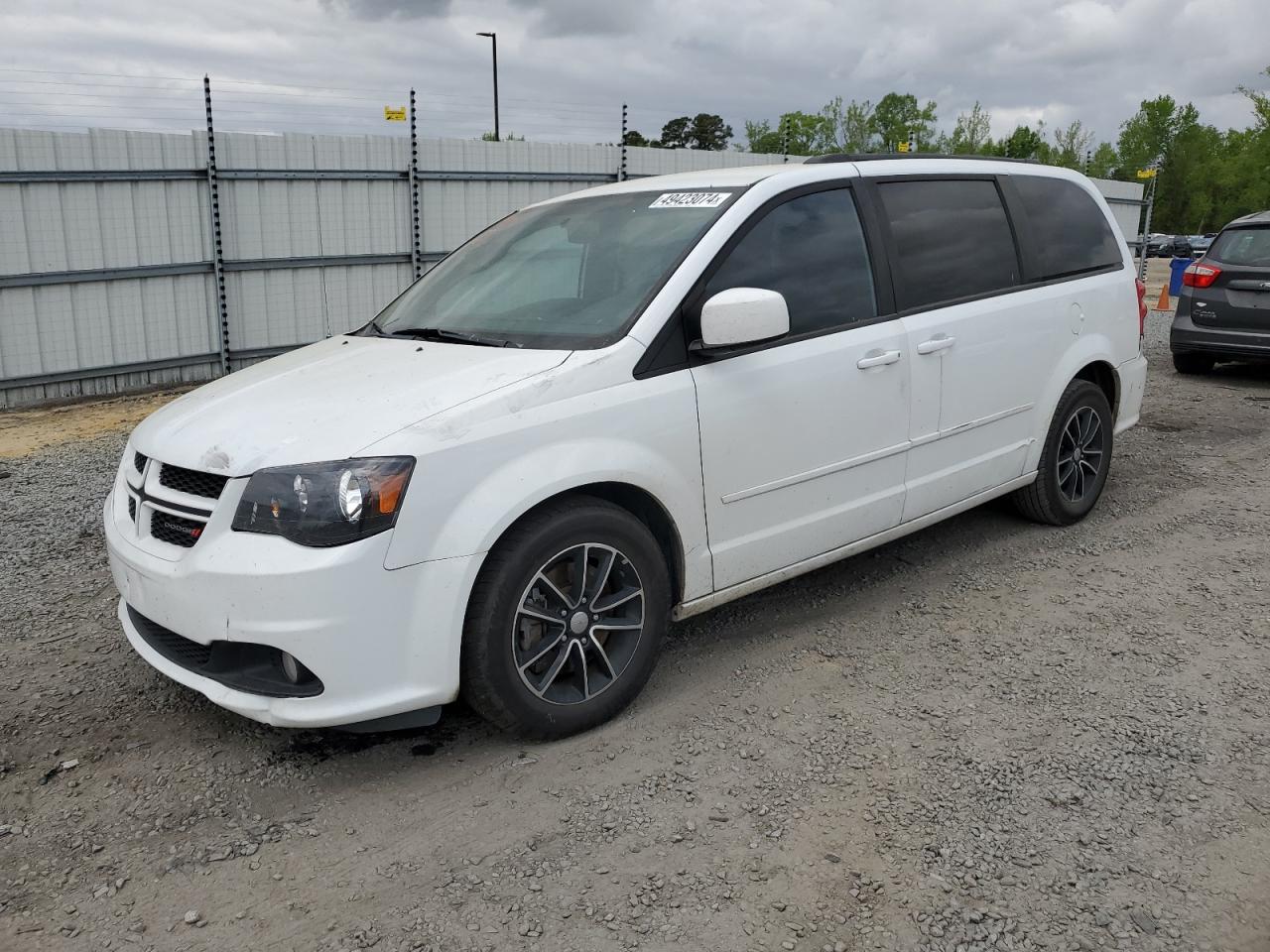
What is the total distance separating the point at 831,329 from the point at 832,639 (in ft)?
3.99

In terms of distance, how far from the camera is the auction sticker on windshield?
3.91 meters

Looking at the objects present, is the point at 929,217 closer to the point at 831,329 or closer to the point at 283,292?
the point at 831,329

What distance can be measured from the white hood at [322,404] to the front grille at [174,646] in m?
0.54

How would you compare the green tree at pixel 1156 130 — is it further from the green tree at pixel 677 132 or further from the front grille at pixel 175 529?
the front grille at pixel 175 529

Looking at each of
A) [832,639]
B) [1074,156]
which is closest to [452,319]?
[832,639]

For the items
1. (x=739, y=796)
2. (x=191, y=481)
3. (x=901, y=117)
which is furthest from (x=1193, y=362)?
(x=901, y=117)

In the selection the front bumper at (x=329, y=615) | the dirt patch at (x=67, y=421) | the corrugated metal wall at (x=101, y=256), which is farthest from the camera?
the corrugated metal wall at (x=101, y=256)

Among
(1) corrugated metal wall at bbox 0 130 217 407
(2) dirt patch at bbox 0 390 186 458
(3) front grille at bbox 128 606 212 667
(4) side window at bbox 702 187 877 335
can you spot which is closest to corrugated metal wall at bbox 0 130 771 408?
(1) corrugated metal wall at bbox 0 130 217 407

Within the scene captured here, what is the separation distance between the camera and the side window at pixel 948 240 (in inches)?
173

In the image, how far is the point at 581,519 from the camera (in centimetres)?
326

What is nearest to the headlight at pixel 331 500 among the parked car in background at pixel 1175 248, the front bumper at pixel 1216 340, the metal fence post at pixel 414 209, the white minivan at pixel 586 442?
the white minivan at pixel 586 442

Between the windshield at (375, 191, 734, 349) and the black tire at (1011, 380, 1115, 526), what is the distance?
2.35 m

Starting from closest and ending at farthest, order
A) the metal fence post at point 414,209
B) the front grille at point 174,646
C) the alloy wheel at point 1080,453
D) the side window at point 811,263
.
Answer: the front grille at point 174,646 → the side window at point 811,263 → the alloy wheel at point 1080,453 → the metal fence post at point 414,209

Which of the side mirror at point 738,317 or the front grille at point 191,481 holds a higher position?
the side mirror at point 738,317
